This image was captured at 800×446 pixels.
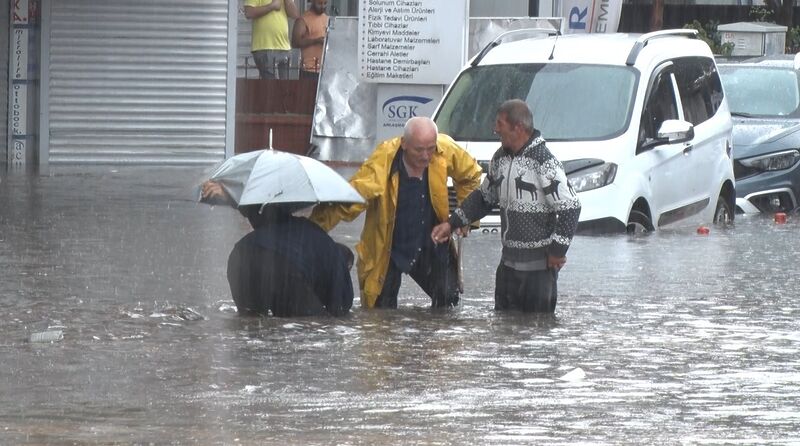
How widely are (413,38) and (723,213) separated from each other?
3839mm

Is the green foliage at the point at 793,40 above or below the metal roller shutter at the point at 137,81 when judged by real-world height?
above

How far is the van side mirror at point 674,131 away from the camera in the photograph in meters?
14.0

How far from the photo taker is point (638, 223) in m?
14.2

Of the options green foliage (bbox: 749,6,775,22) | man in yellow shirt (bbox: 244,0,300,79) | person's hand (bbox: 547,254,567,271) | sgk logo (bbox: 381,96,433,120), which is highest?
green foliage (bbox: 749,6,775,22)

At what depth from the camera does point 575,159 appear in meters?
13.6

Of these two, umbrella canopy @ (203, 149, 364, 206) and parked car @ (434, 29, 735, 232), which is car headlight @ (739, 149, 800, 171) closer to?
parked car @ (434, 29, 735, 232)

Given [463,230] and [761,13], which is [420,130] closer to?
[463,230]

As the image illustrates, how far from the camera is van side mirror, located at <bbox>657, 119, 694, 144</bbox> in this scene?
1402 cm

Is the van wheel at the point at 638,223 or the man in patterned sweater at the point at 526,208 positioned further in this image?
the van wheel at the point at 638,223

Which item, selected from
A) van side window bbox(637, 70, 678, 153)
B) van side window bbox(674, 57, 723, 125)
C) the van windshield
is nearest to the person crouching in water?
the van windshield

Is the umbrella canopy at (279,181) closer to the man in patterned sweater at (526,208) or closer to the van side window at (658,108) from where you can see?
the man in patterned sweater at (526,208)

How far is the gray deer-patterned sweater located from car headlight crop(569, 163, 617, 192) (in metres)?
3.58

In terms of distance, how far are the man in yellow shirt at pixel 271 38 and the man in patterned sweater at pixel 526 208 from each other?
12.1 metres

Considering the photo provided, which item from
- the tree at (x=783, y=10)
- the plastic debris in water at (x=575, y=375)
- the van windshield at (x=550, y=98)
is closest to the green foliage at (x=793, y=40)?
the tree at (x=783, y=10)
